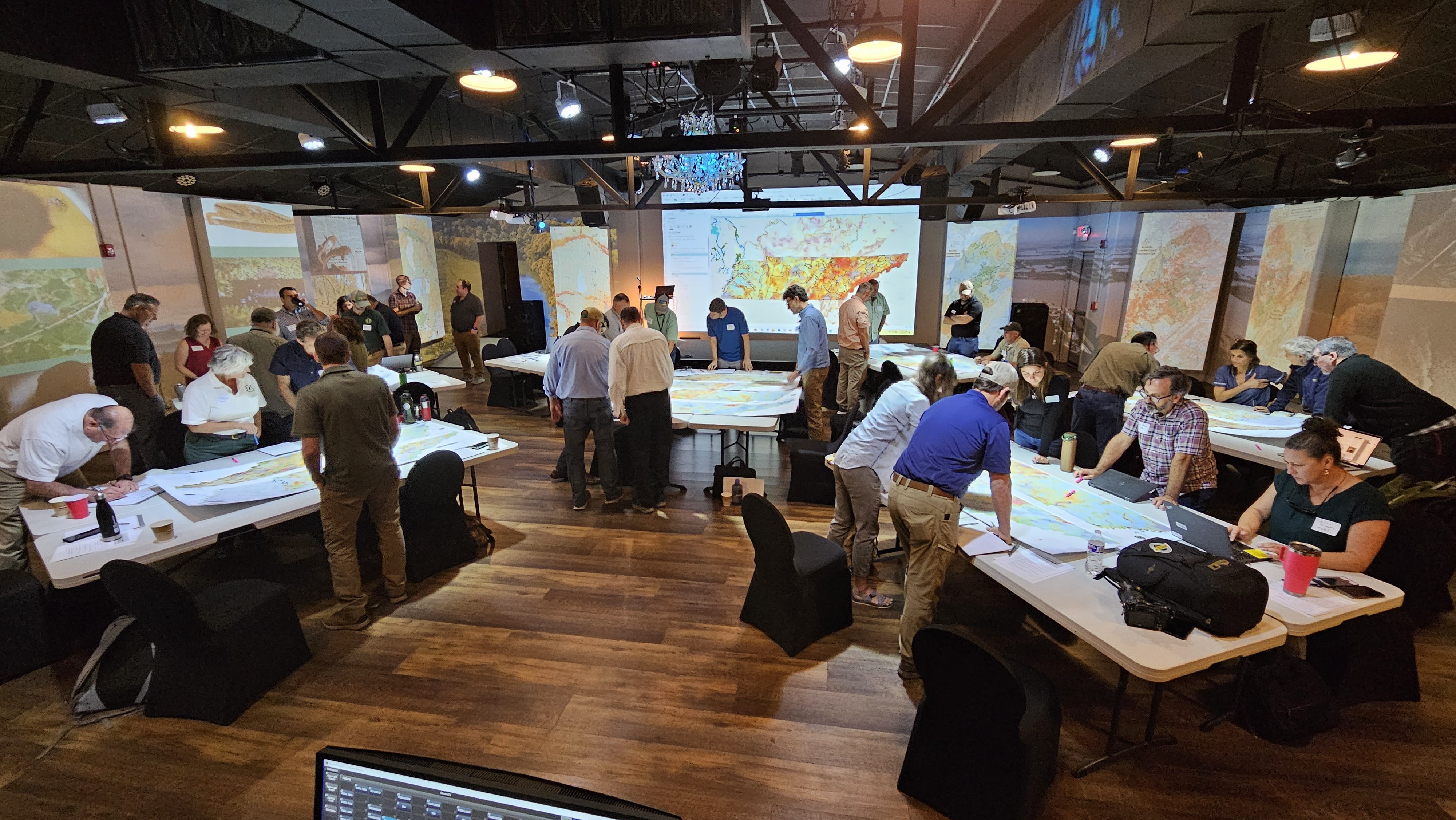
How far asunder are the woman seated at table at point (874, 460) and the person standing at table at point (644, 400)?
162 cm

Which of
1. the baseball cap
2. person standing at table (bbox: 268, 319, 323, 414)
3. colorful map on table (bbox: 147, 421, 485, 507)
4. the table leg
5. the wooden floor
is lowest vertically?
the wooden floor

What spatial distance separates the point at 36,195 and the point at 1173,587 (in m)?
8.30

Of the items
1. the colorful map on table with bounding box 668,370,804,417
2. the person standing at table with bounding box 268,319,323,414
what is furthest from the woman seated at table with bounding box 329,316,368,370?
the colorful map on table with bounding box 668,370,804,417

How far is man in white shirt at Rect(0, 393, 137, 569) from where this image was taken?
320 cm

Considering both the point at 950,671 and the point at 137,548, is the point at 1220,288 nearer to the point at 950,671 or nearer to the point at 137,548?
the point at 950,671

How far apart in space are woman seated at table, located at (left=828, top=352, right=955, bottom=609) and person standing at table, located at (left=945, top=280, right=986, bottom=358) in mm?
4358

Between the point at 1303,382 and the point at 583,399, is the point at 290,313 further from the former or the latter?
the point at 1303,382

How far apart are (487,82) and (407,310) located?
268 inches

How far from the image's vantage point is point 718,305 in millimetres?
6836

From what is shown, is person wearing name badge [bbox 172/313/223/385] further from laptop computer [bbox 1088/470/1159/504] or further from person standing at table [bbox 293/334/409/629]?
laptop computer [bbox 1088/470/1159/504]

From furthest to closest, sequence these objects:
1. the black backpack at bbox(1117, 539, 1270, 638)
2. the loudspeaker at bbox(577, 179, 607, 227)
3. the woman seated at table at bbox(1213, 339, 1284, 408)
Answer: the loudspeaker at bbox(577, 179, 607, 227) → the woman seated at table at bbox(1213, 339, 1284, 408) → the black backpack at bbox(1117, 539, 1270, 638)

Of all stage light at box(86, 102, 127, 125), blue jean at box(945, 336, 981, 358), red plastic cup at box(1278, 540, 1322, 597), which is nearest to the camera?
red plastic cup at box(1278, 540, 1322, 597)

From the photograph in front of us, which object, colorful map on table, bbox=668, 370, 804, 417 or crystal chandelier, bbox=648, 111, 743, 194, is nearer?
colorful map on table, bbox=668, 370, 804, 417

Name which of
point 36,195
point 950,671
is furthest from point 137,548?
point 36,195
